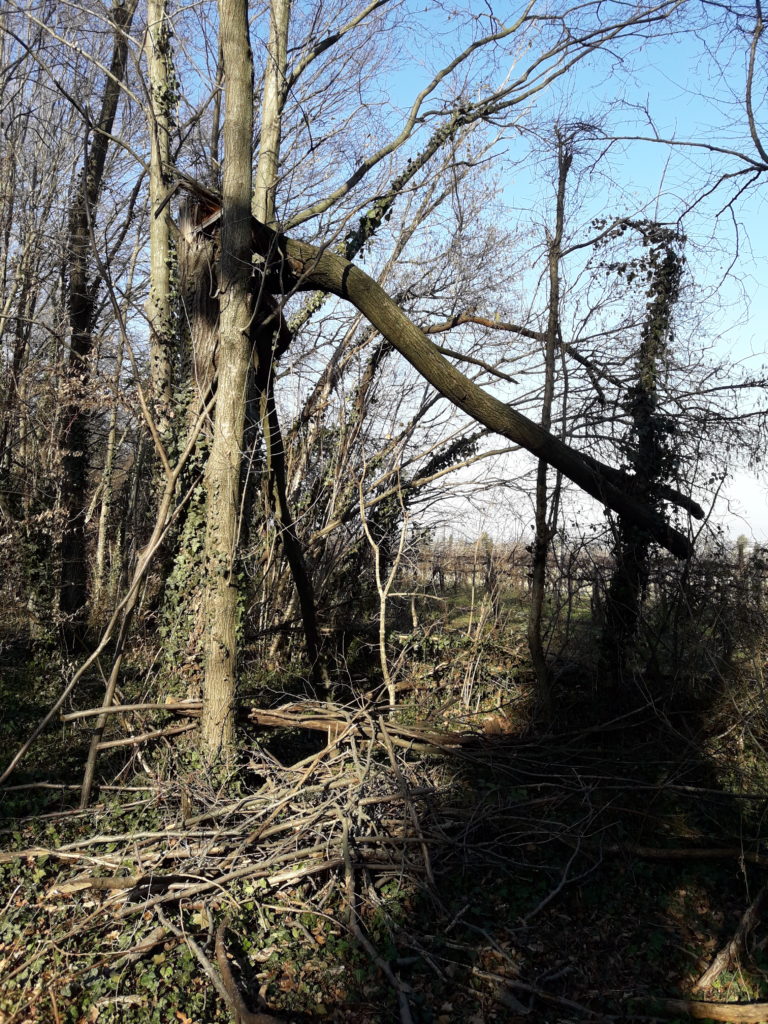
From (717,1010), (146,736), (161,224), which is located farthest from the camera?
(161,224)

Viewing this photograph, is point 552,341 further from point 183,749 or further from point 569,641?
point 183,749

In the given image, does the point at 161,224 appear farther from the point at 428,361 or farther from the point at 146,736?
the point at 146,736

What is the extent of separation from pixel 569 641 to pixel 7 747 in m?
5.24

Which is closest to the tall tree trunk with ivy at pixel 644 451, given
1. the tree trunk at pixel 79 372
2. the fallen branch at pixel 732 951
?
the fallen branch at pixel 732 951

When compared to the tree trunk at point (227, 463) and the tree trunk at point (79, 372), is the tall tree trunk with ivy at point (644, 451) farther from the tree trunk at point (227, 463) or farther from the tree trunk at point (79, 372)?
the tree trunk at point (79, 372)

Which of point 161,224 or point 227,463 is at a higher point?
point 161,224

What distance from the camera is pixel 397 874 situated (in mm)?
4422

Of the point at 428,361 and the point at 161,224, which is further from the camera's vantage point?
the point at 161,224

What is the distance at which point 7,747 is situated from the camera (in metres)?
6.16

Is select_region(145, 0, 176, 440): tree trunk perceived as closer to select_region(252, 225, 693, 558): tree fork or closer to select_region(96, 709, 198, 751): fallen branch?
select_region(252, 225, 693, 558): tree fork

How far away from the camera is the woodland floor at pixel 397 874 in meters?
3.67

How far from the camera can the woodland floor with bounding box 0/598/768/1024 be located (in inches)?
145

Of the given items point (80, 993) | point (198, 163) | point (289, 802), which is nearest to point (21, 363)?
point (198, 163)

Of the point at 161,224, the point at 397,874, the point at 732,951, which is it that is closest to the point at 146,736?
the point at 397,874
